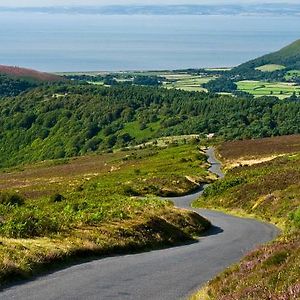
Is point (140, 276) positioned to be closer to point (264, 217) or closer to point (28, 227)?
point (28, 227)

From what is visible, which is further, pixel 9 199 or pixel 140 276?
pixel 9 199

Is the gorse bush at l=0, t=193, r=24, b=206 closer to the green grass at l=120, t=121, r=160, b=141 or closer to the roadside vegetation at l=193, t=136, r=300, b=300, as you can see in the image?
the roadside vegetation at l=193, t=136, r=300, b=300

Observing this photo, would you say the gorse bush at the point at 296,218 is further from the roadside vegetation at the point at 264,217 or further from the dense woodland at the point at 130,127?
the dense woodland at the point at 130,127

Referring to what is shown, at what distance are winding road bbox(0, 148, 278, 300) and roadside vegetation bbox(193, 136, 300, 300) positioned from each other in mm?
1222

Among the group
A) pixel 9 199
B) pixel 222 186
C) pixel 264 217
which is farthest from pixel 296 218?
pixel 9 199

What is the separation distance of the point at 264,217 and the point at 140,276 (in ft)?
67.8

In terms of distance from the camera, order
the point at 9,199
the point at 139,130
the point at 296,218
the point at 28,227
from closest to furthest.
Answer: the point at 28,227, the point at 296,218, the point at 9,199, the point at 139,130

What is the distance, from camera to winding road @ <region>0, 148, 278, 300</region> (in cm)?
1266

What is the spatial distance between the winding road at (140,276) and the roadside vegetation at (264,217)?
1.22m

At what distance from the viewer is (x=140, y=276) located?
14.7 m

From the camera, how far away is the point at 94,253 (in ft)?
55.5

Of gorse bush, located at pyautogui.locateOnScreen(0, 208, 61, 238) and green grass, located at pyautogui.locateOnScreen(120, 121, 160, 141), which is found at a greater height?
gorse bush, located at pyautogui.locateOnScreen(0, 208, 61, 238)

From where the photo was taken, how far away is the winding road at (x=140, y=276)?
41.5 feet

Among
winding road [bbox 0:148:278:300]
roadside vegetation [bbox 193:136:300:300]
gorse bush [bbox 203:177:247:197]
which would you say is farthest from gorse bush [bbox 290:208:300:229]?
gorse bush [bbox 203:177:247:197]
